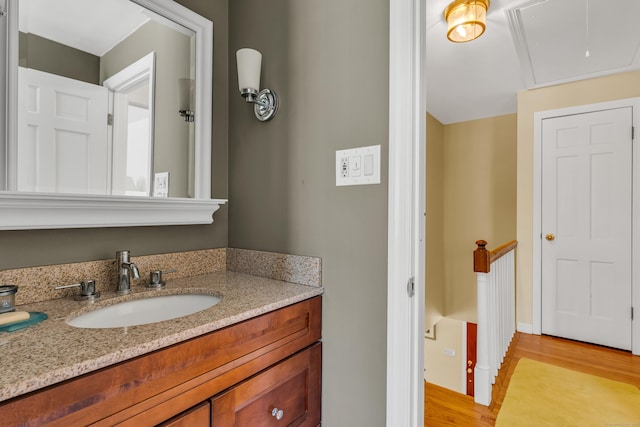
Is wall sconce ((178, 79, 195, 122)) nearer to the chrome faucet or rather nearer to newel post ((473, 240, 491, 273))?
the chrome faucet

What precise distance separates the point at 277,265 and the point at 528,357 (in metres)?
2.42

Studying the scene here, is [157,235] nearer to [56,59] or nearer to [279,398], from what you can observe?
[56,59]

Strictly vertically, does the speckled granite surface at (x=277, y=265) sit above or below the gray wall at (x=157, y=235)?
below

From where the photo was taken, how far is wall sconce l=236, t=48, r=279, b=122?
120 centimetres

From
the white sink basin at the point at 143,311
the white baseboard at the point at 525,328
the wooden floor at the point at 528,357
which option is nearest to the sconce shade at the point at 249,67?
the white sink basin at the point at 143,311

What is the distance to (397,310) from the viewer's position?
973 mm

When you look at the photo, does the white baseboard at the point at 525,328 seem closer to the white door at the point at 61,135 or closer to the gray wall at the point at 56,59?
the white door at the point at 61,135

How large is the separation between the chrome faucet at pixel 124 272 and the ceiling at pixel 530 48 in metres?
2.00

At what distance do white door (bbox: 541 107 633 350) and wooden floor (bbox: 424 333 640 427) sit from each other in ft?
0.55

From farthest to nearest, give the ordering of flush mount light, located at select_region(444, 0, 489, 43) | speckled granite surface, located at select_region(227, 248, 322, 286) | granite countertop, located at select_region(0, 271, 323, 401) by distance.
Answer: flush mount light, located at select_region(444, 0, 489, 43)
speckled granite surface, located at select_region(227, 248, 322, 286)
granite countertop, located at select_region(0, 271, 323, 401)

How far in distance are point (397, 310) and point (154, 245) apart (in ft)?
3.03

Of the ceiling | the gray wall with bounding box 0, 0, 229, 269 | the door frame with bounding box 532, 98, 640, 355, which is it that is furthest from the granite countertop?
the door frame with bounding box 532, 98, 640, 355

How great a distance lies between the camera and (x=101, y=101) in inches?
41.2

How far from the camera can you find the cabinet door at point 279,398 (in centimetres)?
81
